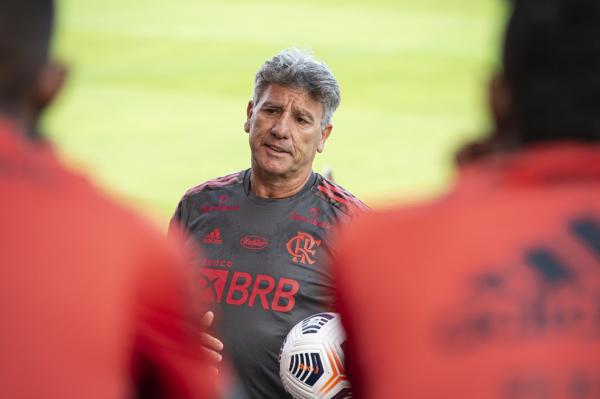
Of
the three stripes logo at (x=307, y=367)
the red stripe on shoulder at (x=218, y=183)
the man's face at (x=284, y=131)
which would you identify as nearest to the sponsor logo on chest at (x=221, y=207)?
the red stripe on shoulder at (x=218, y=183)

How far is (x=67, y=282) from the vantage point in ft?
5.52

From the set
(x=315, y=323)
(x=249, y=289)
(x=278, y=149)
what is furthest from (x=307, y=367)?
(x=278, y=149)

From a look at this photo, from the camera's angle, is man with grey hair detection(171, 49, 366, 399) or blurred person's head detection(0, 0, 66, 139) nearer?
blurred person's head detection(0, 0, 66, 139)

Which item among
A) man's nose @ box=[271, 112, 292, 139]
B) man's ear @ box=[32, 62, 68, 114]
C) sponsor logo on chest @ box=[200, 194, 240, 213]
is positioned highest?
man's nose @ box=[271, 112, 292, 139]

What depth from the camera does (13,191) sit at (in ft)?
5.51

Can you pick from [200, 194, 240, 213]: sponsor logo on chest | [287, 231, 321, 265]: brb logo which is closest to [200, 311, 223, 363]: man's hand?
[287, 231, 321, 265]: brb logo

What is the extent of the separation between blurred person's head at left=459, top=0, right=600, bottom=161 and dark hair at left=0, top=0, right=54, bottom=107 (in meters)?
0.92

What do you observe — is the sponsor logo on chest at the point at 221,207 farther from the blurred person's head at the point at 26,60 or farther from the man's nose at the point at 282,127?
the blurred person's head at the point at 26,60

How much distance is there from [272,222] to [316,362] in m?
1.01

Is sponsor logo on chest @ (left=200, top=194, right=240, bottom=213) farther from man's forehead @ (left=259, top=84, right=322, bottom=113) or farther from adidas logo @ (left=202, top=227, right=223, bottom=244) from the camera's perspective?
man's forehead @ (left=259, top=84, right=322, bottom=113)

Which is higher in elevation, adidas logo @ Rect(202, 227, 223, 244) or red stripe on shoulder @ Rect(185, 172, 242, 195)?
red stripe on shoulder @ Rect(185, 172, 242, 195)

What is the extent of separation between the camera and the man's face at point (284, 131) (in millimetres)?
4867

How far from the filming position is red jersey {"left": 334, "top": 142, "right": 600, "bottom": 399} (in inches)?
70.6

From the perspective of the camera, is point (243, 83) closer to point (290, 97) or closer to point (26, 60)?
point (290, 97)
